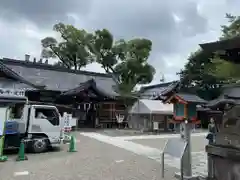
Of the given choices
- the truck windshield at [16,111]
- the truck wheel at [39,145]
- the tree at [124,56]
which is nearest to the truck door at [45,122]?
the truck wheel at [39,145]

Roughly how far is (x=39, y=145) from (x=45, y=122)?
3.03 feet

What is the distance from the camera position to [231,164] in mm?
4305

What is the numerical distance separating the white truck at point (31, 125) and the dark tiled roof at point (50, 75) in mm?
11126

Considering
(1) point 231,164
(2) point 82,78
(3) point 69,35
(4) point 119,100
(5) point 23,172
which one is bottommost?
(5) point 23,172

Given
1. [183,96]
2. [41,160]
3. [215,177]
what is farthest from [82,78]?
[215,177]

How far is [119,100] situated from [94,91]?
9.32 ft

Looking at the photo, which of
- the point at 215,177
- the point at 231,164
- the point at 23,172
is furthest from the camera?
the point at 23,172

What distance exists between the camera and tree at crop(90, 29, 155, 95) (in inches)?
1057

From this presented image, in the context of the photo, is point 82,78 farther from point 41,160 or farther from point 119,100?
point 41,160

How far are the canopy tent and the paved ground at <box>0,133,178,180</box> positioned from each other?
402 inches

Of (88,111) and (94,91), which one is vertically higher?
(94,91)

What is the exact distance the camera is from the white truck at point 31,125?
8.61 metres

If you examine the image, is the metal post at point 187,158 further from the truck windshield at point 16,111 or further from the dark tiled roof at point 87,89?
the dark tiled roof at point 87,89

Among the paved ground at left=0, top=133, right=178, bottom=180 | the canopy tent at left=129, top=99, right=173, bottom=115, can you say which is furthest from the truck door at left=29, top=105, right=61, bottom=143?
the canopy tent at left=129, top=99, right=173, bottom=115
